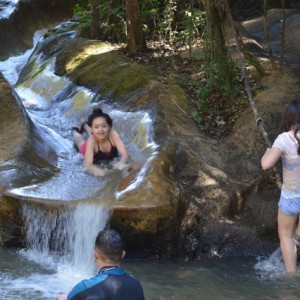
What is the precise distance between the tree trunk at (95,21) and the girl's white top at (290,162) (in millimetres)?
9141

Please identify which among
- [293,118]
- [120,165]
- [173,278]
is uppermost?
[293,118]

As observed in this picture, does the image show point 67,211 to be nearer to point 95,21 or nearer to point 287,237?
point 287,237

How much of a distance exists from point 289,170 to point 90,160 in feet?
10.2

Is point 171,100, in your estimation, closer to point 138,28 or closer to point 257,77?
point 257,77

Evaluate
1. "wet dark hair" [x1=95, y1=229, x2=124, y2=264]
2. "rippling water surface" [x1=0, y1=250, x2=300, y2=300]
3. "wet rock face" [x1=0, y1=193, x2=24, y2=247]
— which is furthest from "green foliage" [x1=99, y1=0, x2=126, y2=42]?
"wet dark hair" [x1=95, y1=229, x2=124, y2=264]

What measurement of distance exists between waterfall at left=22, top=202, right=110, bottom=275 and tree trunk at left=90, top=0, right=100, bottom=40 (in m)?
8.22

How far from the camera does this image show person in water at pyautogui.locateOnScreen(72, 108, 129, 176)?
8.06 meters

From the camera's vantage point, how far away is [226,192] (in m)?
7.30

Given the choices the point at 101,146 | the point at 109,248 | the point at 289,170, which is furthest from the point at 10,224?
the point at 109,248

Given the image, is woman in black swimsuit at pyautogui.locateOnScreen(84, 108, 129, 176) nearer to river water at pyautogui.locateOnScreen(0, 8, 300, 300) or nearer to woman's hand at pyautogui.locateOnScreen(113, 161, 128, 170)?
woman's hand at pyautogui.locateOnScreen(113, 161, 128, 170)

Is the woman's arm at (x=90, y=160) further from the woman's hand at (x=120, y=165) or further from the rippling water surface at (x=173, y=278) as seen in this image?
the rippling water surface at (x=173, y=278)

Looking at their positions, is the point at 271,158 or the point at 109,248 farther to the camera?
the point at 271,158

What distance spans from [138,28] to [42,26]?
387 inches

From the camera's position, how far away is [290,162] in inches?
232
